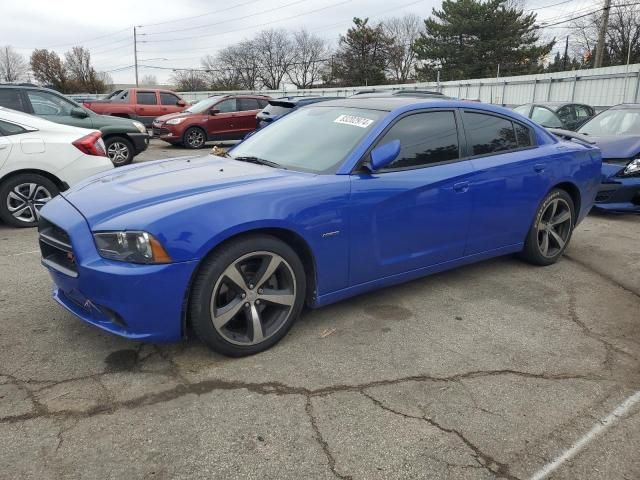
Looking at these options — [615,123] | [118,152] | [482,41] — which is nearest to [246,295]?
[615,123]

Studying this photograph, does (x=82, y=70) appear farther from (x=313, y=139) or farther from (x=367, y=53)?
(x=313, y=139)

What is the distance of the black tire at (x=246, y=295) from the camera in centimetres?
288

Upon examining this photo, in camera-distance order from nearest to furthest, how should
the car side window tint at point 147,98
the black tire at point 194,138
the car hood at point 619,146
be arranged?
the car hood at point 619,146
the black tire at point 194,138
the car side window tint at point 147,98

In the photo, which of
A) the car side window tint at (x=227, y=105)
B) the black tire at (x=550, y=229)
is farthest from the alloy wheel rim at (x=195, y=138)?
the black tire at (x=550, y=229)

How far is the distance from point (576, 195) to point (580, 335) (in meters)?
1.95

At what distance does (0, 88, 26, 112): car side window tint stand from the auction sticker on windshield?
758 centimetres

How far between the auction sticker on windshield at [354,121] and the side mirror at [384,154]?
0.32 metres

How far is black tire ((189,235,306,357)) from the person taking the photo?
288 cm

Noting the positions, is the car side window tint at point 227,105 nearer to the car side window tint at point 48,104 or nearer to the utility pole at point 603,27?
the car side window tint at point 48,104

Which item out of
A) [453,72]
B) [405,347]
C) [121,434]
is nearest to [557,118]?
Result: [405,347]

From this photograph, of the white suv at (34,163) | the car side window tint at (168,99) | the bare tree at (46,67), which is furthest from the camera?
the bare tree at (46,67)

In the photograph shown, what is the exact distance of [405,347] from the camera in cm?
328

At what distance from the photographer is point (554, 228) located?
4914 millimetres

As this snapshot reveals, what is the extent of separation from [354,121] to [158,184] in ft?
4.84
